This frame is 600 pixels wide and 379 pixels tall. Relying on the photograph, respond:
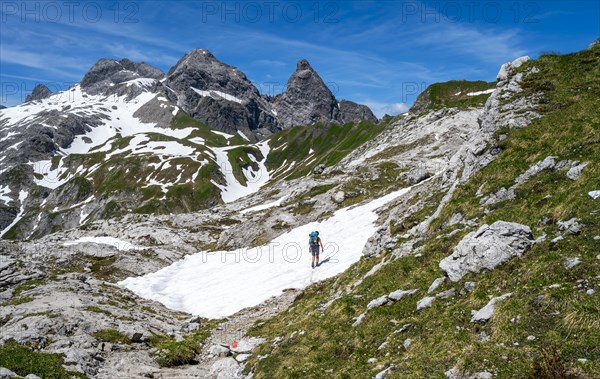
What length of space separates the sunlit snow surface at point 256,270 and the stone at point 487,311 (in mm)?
18819

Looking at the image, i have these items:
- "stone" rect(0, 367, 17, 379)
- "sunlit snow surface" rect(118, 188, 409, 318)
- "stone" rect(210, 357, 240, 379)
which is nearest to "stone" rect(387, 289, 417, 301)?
"stone" rect(210, 357, 240, 379)

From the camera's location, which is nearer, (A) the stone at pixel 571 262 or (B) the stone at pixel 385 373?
(B) the stone at pixel 385 373

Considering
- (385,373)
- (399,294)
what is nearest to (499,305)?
(385,373)

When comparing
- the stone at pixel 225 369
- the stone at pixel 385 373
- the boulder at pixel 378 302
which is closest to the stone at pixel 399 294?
the boulder at pixel 378 302

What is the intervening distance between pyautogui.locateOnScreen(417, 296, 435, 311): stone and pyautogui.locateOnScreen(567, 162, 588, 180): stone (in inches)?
388

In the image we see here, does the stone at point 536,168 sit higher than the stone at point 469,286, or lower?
higher

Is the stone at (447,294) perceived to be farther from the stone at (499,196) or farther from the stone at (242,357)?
the stone at (242,357)

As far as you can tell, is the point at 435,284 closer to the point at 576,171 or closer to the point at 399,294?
the point at 399,294

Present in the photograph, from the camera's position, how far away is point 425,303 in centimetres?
1539

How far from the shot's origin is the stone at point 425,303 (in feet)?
50.2

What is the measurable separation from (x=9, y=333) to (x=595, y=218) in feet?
102

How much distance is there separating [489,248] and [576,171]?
7521mm

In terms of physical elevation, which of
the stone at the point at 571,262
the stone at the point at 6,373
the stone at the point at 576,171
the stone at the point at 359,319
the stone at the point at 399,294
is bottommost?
the stone at the point at 6,373

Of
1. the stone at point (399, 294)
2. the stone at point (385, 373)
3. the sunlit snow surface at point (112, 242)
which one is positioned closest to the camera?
the stone at point (385, 373)
